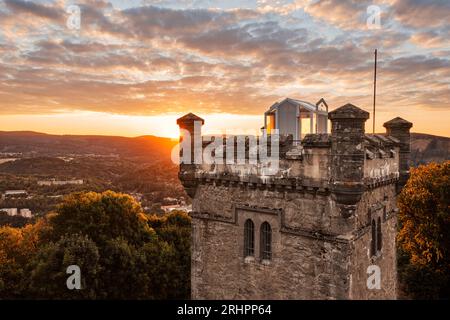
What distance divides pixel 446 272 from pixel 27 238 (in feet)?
111

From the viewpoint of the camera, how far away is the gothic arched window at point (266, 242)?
1112 cm

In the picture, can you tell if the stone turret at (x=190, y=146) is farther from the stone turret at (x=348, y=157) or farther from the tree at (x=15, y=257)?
the tree at (x=15, y=257)

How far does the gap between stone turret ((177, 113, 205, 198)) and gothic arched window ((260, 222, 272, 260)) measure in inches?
116

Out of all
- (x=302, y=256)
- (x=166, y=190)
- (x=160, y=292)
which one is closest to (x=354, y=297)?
(x=302, y=256)

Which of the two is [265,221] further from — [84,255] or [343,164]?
[84,255]

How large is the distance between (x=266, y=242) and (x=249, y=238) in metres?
0.64

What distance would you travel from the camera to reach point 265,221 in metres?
11.1

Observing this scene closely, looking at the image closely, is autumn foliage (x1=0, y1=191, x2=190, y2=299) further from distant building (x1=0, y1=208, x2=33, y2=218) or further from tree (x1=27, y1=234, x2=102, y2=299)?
distant building (x1=0, y1=208, x2=33, y2=218)

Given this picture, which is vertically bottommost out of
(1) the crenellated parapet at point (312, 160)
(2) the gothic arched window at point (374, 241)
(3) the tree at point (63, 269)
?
(3) the tree at point (63, 269)

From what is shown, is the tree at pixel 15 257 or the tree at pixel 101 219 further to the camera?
the tree at pixel 101 219

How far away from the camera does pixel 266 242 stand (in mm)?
11227

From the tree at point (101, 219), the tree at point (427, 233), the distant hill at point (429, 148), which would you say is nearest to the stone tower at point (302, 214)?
the tree at point (427, 233)

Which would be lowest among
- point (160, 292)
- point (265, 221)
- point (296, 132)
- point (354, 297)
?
point (160, 292)

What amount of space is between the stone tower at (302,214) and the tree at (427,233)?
1567 centimetres
